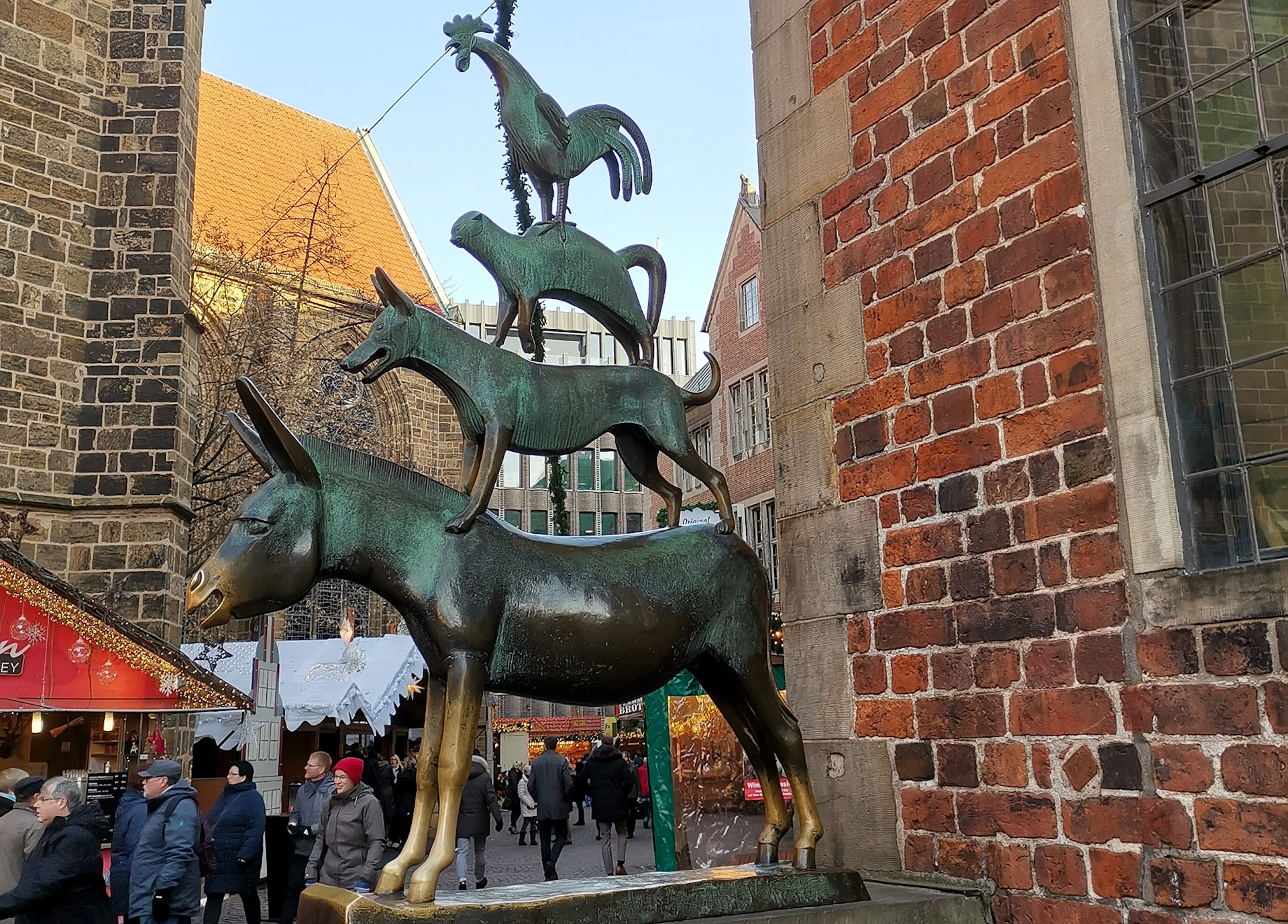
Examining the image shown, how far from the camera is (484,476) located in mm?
2941

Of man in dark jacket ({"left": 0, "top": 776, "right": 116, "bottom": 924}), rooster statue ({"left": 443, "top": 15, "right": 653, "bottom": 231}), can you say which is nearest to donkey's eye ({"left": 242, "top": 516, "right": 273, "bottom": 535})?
rooster statue ({"left": 443, "top": 15, "right": 653, "bottom": 231})

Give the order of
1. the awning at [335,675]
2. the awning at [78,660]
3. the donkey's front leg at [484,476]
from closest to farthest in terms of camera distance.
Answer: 1. the donkey's front leg at [484,476]
2. the awning at [78,660]
3. the awning at [335,675]

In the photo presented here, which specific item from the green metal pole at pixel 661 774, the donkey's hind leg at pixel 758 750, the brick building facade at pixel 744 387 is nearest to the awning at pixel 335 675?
the green metal pole at pixel 661 774

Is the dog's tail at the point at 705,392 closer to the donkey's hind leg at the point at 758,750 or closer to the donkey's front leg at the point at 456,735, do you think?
the donkey's hind leg at the point at 758,750

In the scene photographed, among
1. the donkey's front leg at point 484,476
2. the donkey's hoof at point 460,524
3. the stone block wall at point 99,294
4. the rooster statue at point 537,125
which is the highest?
the stone block wall at point 99,294

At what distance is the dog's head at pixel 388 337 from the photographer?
9.36 ft

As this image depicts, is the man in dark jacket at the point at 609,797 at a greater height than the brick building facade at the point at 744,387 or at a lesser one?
lesser

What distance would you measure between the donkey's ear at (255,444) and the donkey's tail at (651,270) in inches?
49.7

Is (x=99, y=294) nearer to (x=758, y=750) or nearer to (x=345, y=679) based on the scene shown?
(x=345, y=679)

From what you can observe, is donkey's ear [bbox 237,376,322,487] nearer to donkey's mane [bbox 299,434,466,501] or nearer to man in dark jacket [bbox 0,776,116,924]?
donkey's mane [bbox 299,434,466,501]

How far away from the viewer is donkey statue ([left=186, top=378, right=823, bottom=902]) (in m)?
2.68

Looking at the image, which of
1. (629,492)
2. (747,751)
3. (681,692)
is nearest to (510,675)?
(747,751)

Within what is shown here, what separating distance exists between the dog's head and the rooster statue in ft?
2.08

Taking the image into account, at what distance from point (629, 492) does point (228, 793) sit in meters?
45.8
